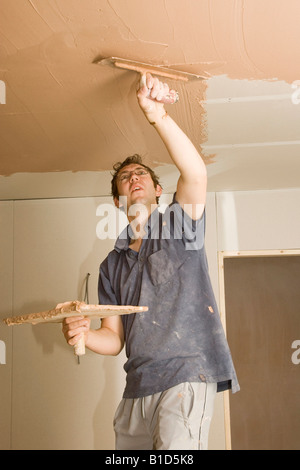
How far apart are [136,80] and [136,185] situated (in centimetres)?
47

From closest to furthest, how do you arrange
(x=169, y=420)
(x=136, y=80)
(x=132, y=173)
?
1. (x=169, y=420)
2. (x=136, y=80)
3. (x=132, y=173)

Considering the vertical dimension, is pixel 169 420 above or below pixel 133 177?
below

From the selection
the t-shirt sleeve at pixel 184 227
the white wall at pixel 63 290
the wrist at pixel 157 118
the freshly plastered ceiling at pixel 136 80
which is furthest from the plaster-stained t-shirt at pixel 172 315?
the white wall at pixel 63 290

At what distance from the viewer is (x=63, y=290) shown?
3.76m

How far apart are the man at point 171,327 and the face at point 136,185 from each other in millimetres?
84

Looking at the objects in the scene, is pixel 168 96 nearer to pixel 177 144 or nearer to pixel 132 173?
pixel 177 144

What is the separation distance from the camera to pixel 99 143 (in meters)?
2.72

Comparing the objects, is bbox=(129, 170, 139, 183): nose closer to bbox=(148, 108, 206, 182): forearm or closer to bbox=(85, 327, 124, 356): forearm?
bbox=(148, 108, 206, 182): forearm

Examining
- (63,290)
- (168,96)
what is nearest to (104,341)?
(168,96)

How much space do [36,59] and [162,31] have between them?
490mm

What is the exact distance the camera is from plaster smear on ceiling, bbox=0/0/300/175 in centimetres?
165

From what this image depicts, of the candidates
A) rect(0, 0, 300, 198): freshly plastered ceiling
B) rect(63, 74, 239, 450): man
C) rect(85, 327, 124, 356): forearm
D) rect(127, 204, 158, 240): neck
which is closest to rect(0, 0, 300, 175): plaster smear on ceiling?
rect(0, 0, 300, 198): freshly plastered ceiling

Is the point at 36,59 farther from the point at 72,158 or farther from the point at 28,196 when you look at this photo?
the point at 28,196
